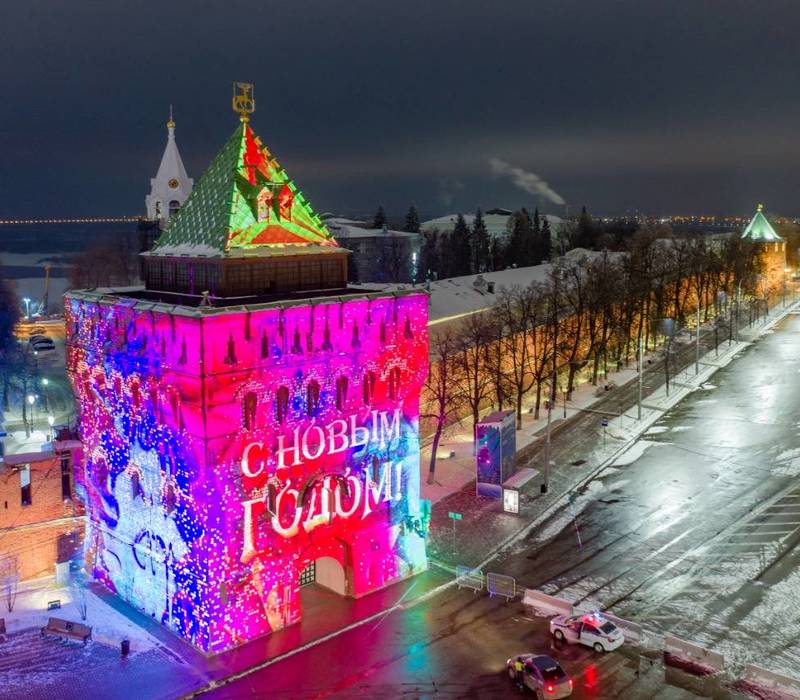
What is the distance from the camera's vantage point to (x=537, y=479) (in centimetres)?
4803

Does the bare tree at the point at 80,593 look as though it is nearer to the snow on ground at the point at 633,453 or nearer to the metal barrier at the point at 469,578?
the metal barrier at the point at 469,578

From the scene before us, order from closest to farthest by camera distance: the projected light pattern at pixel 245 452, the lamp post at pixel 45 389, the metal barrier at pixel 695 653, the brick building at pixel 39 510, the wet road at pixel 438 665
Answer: the wet road at pixel 438 665 → the metal barrier at pixel 695 653 → the projected light pattern at pixel 245 452 → the brick building at pixel 39 510 → the lamp post at pixel 45 389

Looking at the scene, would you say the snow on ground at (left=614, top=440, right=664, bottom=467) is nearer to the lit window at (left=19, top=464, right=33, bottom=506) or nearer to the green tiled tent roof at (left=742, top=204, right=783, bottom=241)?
the lit window at (left=19, top=464, right=33, bottom=506)

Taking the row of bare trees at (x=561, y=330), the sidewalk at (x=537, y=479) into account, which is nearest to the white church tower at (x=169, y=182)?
the row of bare trees at (x=561, y=330)

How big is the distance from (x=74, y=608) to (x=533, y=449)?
95.3ft

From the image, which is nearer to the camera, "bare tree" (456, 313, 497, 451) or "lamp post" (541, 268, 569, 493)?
"lamp post" (541, 268, 569, 493)

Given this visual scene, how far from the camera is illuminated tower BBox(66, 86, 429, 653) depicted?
29141 mm

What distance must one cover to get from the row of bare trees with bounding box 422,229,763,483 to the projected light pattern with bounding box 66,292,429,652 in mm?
14344

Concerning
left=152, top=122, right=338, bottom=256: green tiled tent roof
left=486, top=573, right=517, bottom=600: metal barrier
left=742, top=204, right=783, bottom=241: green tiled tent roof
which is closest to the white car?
left=486, top=573, right=517, bottom=600: metal barrier

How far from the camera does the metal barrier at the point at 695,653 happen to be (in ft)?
93.5

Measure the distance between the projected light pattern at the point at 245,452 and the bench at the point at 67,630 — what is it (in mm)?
2419

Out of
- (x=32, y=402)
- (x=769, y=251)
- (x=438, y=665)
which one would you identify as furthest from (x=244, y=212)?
(x=769, y=251)

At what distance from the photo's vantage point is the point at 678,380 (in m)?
70.8

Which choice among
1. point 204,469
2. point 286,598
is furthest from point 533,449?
point 204,469
